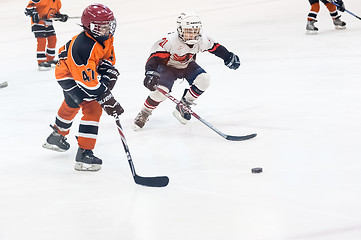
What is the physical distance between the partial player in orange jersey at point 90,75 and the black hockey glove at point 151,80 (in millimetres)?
366

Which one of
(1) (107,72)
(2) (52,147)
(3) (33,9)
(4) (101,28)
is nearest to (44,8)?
(3) (33,9)

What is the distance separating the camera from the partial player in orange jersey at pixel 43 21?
5.58m

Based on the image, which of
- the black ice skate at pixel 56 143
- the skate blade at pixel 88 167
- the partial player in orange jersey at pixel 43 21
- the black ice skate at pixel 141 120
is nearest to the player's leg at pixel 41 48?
the partial player in orange jersey at pixel 43 21

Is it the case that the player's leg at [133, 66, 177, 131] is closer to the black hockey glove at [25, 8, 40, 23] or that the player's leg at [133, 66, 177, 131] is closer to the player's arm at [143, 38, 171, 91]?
the player's arm at [143, 38, 171, 91]

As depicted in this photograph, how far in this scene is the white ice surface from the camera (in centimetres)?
231

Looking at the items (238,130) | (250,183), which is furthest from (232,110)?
(250,183)

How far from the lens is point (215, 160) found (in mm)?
3014

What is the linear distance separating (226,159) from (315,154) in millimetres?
436

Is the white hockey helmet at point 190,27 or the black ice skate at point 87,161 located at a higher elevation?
the white hockey helmet at point 190,27

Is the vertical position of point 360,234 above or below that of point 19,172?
above

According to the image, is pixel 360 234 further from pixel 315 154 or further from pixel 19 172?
pixel 19 172

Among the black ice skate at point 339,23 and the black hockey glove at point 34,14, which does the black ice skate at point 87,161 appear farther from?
the black ice skate at point 339,23

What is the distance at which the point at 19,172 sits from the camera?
9.98 feet

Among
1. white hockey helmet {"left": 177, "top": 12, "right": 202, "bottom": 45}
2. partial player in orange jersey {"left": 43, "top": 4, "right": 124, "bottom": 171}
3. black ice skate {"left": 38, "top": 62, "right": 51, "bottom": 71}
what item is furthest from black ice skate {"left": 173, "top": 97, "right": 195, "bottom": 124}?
black ice skate {"left": 38, "top": 62, "right": 51, "bottom": 71}
